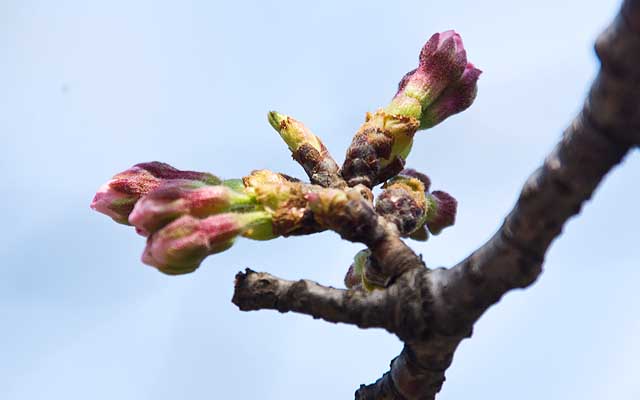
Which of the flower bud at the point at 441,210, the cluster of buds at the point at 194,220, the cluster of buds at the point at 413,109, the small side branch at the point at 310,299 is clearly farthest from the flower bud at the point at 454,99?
the small side branch at the point at 310,299

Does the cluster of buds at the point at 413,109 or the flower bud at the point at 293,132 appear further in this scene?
the flower bud at the point at 293,132

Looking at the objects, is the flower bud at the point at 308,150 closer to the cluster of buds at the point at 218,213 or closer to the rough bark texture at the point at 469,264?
the cluster of buds at the point at 218,213

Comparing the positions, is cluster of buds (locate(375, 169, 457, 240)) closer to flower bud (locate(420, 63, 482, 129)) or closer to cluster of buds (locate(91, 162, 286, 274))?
flower bud (locate(420, 63, 482, 129))

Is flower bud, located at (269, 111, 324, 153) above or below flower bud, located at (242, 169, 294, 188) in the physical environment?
above

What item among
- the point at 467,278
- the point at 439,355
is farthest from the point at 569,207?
the point at 439,355

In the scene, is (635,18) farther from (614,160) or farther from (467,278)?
(467,278)

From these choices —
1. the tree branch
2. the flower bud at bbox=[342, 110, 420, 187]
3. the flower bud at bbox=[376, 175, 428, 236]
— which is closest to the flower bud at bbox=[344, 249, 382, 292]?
the flower bud at bbox=[376, 175, 428, 236]
